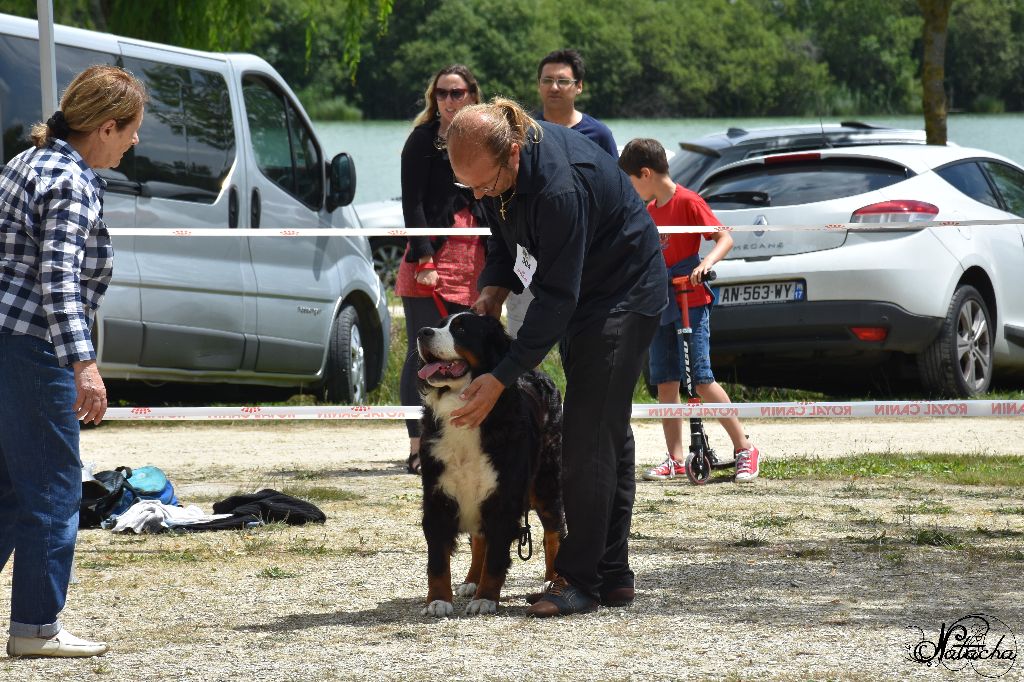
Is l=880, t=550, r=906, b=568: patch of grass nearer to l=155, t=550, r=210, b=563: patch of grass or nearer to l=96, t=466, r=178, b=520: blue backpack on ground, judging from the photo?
l=155, t=550, r=210, b=563: patch of grass

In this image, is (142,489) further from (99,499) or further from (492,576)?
(492,576)

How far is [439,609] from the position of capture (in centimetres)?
484

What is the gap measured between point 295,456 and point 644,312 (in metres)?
4.48

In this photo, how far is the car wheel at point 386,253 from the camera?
66.6ft

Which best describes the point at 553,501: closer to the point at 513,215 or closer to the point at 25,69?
the point at 513,215

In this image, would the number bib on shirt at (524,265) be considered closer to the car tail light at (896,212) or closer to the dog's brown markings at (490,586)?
the dog's brown markings at (490,586)

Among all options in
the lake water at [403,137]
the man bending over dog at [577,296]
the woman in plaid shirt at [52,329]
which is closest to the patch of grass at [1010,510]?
→ the man bending over dog at [577,296]

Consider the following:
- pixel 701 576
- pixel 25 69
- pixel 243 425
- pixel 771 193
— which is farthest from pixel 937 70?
pixel 701 576

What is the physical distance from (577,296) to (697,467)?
10.2 ft

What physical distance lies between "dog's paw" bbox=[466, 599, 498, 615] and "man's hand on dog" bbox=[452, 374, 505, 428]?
2.09 ft

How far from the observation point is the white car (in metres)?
9.39

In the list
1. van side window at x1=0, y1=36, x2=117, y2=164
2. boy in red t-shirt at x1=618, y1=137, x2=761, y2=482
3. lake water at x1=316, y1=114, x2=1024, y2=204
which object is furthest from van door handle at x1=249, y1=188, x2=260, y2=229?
lake water at x1=316, y1=114, x2=1024, y2=204

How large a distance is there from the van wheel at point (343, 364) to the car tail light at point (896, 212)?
3709mm

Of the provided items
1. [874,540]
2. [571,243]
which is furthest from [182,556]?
[874,540]
